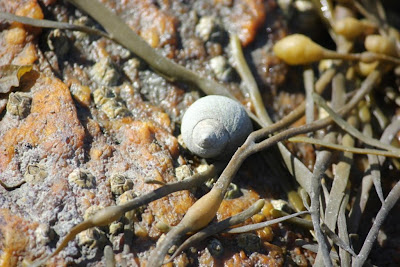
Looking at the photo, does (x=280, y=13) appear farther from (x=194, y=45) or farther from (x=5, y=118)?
(x=5, y=118)

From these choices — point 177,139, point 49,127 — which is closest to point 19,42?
point 49,127

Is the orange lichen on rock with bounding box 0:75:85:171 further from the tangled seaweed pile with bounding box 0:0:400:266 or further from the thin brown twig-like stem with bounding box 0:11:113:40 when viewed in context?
the thin brown twig-like stem with bounding box 0:11:113:40

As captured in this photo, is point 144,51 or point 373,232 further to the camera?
point 144,51

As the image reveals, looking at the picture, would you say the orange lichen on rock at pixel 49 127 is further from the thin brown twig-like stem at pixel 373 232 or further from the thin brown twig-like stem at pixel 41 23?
the thin brown twig-like stem at pixel 373 232

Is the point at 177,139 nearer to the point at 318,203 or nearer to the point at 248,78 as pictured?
the point at 248,78

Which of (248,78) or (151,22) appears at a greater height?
(151,22)

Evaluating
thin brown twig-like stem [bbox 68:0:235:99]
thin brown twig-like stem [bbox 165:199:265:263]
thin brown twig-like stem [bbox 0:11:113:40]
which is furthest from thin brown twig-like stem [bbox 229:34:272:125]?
thin brown twig-like stem [bbox 0:11:113:40]

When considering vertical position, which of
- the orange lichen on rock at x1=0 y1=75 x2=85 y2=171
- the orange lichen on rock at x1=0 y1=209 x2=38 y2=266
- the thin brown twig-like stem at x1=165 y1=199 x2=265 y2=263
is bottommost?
the thin brown twig-like stem at x1=165 y1=199 x2=265 y2=263
